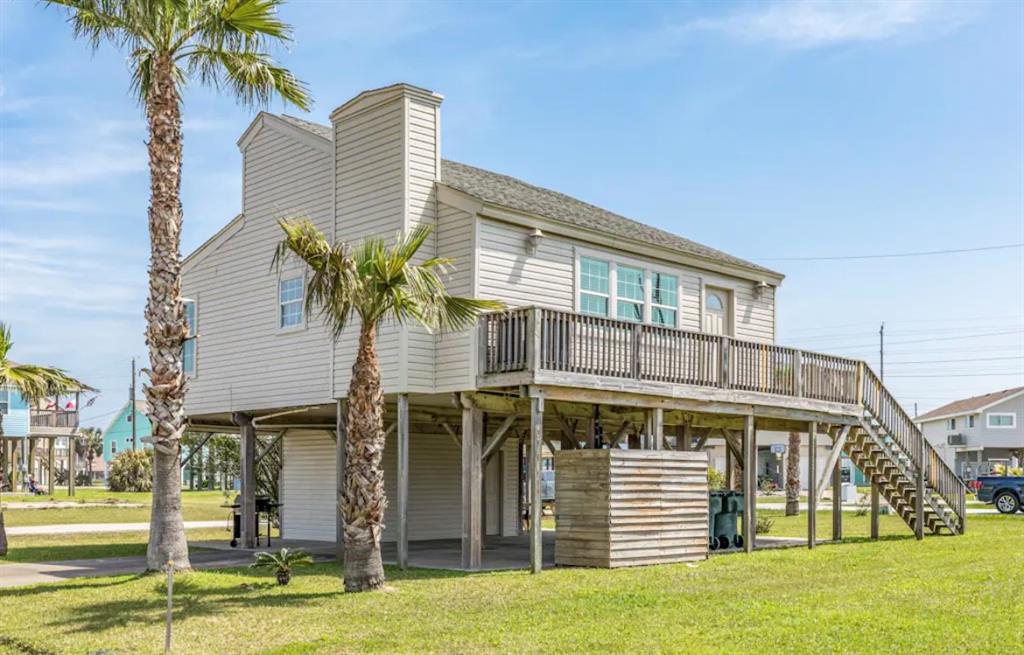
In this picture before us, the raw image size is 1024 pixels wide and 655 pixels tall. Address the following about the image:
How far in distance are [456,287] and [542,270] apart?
1977 millimetres

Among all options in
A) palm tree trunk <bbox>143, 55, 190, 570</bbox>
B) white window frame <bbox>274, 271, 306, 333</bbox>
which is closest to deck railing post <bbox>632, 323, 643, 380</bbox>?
white window frame <bbox>274, 271, 306, 333</bbox>

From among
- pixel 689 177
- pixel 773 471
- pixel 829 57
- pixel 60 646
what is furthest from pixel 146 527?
pixel 773 471

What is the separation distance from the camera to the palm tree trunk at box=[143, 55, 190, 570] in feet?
52.8

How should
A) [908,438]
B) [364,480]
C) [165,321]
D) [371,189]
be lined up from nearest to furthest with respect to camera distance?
[364,480]
[165,321]
[371,189]
[908,438]

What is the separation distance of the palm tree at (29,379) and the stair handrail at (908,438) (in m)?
16.7

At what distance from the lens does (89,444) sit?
319 ft

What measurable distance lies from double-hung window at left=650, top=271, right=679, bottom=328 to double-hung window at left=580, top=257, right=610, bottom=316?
56.6 inches

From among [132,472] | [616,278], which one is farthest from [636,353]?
[132,472]

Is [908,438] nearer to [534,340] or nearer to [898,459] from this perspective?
[898,459]

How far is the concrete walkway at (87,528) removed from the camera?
2830 cm

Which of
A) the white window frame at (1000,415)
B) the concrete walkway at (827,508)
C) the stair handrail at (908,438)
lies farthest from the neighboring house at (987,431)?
the stair handrail at (908,438)

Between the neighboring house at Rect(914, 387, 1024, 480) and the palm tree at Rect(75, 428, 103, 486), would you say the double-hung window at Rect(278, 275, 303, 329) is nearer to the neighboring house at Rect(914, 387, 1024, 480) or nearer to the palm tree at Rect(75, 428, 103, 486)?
the neighboring house at Rect(914, 387, 1024, 480)

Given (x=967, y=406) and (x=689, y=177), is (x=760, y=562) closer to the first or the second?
(x=689, y=177)

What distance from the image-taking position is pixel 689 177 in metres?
24.2
